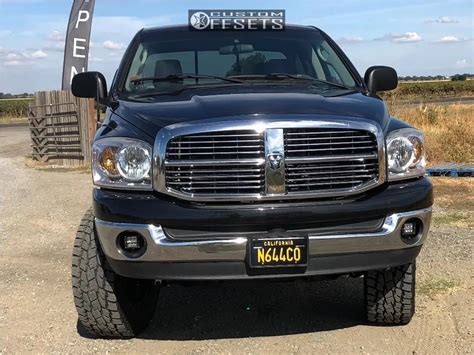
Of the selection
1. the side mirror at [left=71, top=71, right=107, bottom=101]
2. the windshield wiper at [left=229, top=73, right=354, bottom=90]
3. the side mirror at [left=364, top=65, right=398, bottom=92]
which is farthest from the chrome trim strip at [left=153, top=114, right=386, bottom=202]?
the side mirror at [left=71, top=71, right=107, bottom=101]

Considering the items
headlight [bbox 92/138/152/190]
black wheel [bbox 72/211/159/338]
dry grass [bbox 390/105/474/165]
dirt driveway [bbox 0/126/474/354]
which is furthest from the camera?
dry grass [bbox 390/105/474/165]

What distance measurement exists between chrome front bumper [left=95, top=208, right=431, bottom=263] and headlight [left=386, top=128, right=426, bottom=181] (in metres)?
0.23

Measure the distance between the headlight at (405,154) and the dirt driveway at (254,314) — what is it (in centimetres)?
107

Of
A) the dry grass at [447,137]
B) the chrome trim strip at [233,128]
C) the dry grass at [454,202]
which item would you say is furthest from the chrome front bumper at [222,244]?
the dry grass at [447,137]

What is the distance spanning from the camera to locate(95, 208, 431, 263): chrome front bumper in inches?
125

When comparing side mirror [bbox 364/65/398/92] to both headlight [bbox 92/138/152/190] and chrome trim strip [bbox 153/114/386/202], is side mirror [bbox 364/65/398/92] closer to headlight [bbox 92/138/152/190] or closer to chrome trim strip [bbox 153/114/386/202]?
chrome trim strip [bbox 153/114/386/202]

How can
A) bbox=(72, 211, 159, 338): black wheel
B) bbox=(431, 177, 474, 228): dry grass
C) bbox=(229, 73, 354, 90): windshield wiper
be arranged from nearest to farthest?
bbox=(72, 211, 159, 338): black wheel → bbox=(229, 73, 354, 90): windshield wiper → bbox=(431, 177, 474, 228): dry grass

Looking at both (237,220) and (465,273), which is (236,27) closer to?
(237,220)

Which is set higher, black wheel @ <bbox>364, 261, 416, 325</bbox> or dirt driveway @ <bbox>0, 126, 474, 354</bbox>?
black wheel @ <bbox>364, 261, 416, 325</bbox>

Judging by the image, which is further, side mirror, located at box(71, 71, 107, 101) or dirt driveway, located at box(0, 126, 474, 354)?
side mirror, located at box(71, 71, 107, 101)

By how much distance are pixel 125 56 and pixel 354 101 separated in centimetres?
203

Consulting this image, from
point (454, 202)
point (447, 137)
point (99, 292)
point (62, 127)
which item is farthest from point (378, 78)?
point (62, 127)

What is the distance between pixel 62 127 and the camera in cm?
1525

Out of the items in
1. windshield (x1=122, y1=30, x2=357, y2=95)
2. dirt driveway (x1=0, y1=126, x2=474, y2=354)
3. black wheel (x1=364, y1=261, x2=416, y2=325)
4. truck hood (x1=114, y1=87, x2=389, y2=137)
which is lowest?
dirt driveway (x1=0, y1=126, x2=474, y2=354)
